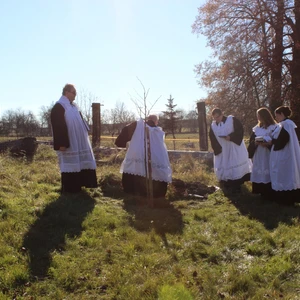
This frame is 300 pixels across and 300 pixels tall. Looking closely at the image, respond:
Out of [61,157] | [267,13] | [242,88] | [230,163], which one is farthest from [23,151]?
[267,13]

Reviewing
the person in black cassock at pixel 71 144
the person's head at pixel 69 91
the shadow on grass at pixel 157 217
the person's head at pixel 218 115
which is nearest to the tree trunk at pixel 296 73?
the person's head at pixel 218 115

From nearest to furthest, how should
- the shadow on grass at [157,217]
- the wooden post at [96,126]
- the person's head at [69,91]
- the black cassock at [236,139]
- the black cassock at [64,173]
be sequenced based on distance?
the shadow on grass at [157,217] < the black cassock at [64,173] < the person's head at [69,91] < the black cassock at [236,139] < the wooden post at [96,126]

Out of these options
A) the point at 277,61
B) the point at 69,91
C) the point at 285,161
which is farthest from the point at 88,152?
the point at 277,61

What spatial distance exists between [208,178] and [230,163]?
Answer: 141 cm

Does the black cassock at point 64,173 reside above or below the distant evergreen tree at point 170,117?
below

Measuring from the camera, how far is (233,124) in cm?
841

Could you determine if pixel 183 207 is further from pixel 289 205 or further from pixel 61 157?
pixel 61 157

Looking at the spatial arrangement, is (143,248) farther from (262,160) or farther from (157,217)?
(262,160)

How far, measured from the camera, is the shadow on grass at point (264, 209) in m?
5.97

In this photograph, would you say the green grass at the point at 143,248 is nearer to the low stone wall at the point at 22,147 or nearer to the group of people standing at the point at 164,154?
the group of people standing at the point at 164,154

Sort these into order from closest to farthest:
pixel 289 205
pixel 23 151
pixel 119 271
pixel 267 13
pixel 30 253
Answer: pixel 119 271, pixel 30 253, pixel 289 205, pixel 23 151, pixel 267 13

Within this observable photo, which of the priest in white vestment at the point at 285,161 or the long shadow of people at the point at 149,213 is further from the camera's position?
the priest in white vestment at the point at 285,161

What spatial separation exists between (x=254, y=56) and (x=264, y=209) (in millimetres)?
13688

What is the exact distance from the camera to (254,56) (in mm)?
18719
